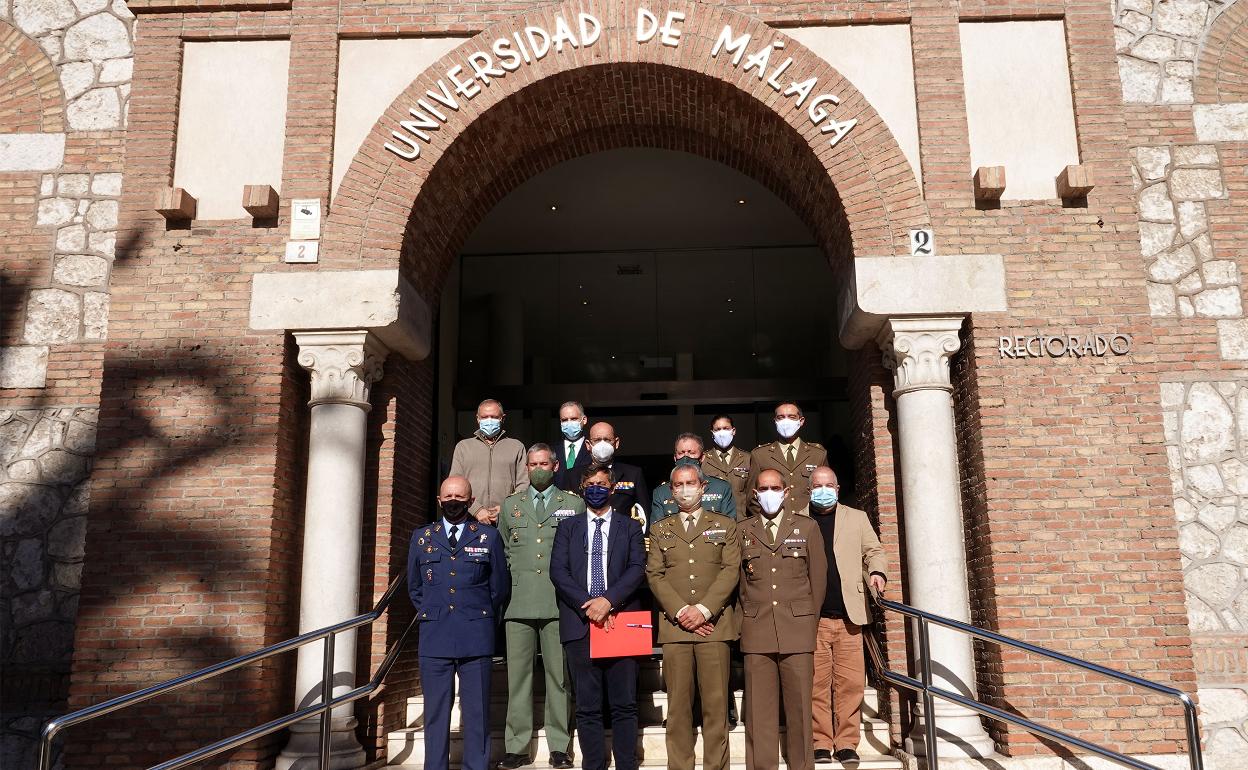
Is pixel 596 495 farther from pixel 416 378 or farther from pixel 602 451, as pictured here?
pixel 416 378

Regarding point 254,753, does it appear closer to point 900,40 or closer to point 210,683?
point 210,683

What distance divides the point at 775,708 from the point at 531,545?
180 centimetres

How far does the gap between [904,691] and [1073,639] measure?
3.79 feet

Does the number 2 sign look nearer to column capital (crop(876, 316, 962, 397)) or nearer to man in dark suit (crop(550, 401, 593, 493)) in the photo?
column capital (crop(876, 316, 962, 397))

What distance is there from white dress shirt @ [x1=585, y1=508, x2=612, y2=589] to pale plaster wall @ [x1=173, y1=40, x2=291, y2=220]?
372 cm

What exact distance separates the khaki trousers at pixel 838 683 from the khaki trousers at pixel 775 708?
57 cm

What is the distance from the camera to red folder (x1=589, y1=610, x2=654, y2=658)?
19.5 ft

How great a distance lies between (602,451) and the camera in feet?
23.2

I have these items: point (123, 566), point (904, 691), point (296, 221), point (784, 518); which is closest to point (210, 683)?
point (123, 566)

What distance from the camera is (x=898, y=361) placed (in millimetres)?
7434

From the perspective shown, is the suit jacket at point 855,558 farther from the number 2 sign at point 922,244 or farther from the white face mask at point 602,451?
the number 2 sign at point 922,244

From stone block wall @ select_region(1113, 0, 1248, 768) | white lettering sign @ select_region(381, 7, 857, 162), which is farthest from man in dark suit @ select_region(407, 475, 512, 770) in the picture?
stone block wall @ select_region(1113, 0, 1248, 768)

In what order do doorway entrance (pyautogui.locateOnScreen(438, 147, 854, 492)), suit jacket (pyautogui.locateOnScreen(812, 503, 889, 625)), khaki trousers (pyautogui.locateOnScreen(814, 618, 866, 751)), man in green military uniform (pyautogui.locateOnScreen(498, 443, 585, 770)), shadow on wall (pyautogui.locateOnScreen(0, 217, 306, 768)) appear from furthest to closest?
doorway entrance (pyautogui.locateOnScreen(438, 147, 854, 492)) < shadow on wall (pyautogui.locateOnScreen(0, 217, 306, 768)) < suit jacket (pyautogui.locateOnScreen(812, 503, 889, 625)) < khaki trousers (pyautogui.locateOnScreen(814, 618, 866, 751)) < man in green military uniform (pyautogui.locateOnScreen(498, 443, 585, 770))

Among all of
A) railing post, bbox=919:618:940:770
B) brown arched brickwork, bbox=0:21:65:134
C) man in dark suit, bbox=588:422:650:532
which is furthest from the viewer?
brown arched brickwork, bbox=0:21:65:134
